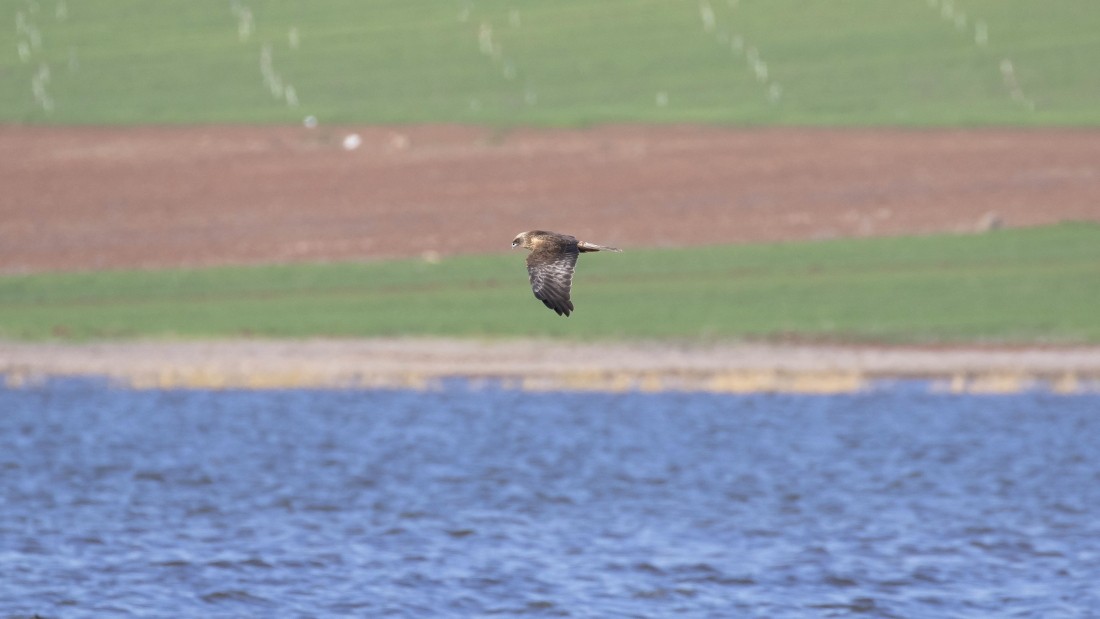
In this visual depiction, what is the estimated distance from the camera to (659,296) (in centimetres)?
4300

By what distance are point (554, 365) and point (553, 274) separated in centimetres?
2275

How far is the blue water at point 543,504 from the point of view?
2033 centimetres

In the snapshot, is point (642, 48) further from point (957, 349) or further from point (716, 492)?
point (716, 492)

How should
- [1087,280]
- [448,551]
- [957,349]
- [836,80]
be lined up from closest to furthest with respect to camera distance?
[448,551] < [957,349] < [1087,280] < [836,80]

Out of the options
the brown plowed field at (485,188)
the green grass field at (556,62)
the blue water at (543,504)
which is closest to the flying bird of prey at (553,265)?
the blue water at (543,504)

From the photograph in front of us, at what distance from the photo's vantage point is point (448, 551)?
2291 centimetres

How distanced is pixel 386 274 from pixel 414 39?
85.5ft

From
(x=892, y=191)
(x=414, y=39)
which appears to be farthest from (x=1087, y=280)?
(x=414, y=39)

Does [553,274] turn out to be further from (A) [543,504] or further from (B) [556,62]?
(B) [556,62]

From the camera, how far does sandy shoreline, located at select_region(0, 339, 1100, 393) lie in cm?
3706

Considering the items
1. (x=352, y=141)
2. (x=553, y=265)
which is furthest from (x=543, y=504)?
(x=352, y=141)

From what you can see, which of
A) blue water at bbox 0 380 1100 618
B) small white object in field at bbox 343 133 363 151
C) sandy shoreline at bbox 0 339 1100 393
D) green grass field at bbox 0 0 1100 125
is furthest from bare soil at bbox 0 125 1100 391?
blue water at bbox 0 380 1100 618

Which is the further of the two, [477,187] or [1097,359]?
[477,187]

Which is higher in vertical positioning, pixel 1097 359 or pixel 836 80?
pixel 836 80
